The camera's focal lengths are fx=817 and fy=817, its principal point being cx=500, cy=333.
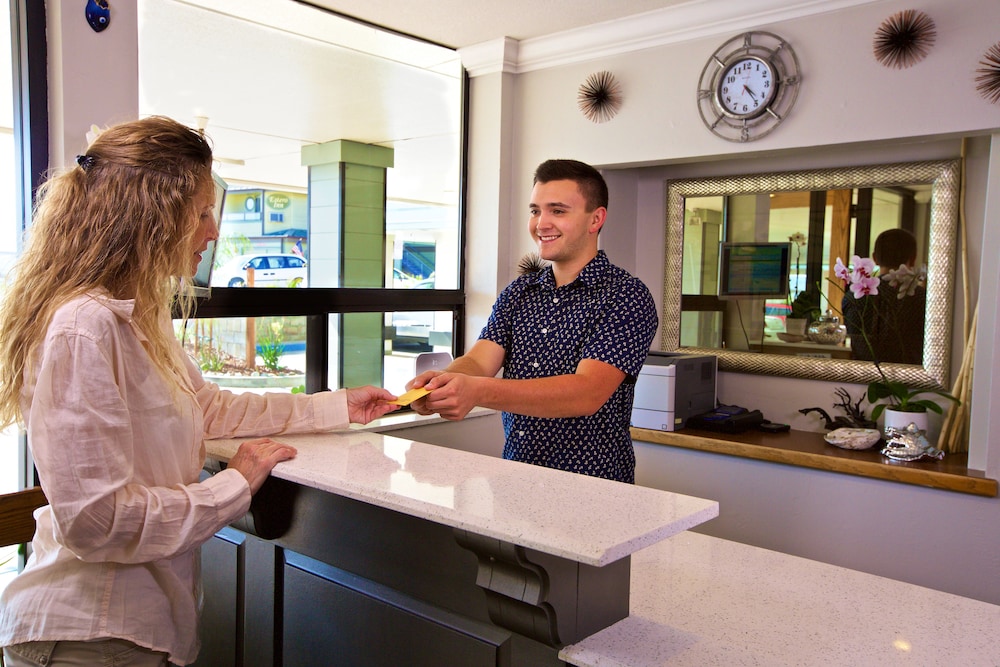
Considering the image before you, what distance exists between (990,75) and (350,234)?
7.97ft

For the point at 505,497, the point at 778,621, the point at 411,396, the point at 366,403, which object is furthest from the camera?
the point at 366,403

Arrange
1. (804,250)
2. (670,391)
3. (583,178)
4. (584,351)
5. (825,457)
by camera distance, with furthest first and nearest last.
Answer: (804,250), (670,391), (825,457), (583,178), (584,351)

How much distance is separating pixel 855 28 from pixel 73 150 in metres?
2.56

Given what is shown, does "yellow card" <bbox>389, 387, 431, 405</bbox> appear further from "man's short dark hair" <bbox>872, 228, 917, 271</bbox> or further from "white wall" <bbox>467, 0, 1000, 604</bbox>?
"man's short dark hair" <bbox>872, 228, 917, 271</bbox>

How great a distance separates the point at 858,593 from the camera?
56.6 inches

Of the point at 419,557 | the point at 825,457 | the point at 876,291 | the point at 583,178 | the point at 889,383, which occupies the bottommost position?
the point at 825,457

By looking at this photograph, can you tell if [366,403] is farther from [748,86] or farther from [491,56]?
[491,56]

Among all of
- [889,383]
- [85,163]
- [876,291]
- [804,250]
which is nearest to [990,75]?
[876,291]

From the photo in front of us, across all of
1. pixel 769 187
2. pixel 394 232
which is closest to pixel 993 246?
pixel 769 187

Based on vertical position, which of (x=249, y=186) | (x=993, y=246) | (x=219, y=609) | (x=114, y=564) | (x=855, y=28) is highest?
(x=855, y=28)

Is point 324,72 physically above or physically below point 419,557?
above

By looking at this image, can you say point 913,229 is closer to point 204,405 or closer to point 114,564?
point 204,405

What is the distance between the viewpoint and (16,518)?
1594 millimetres

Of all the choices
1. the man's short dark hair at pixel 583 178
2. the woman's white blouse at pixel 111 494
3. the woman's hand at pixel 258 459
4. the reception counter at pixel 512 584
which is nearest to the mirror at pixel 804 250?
the man's short dark hair at pixel 583 178
